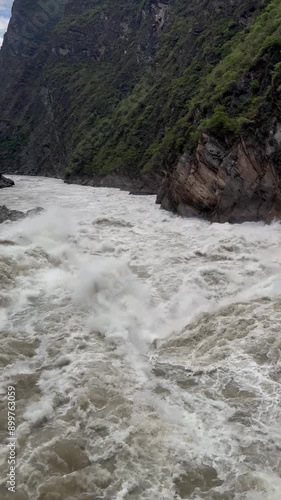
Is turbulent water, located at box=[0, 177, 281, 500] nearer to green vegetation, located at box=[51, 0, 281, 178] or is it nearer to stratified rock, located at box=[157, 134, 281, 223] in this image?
stratified rock, located at box=[157, 134, 281, 223]

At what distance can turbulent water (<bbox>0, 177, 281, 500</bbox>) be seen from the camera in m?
8.31

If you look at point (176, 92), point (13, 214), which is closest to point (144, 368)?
point (13, 214)

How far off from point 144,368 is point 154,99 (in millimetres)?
50186

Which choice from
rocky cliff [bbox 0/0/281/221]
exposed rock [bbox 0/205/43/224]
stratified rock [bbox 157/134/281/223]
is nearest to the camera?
stratified rock [bbox 157/134/281/223]

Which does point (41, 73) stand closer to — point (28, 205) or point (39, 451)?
point (28, 205)

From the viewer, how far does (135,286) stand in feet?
57.1

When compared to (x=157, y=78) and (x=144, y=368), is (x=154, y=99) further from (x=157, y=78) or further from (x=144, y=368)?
(x=144, y=368)

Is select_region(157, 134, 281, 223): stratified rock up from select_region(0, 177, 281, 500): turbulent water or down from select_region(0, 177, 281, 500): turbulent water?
up

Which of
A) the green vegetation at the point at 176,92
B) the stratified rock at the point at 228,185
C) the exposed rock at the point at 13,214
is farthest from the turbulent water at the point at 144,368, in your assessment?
the green vegetation at the point at 176,92

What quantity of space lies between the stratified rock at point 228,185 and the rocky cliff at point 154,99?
0.07 metres

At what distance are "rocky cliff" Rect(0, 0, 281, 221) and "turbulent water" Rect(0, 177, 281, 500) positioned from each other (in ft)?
20.0

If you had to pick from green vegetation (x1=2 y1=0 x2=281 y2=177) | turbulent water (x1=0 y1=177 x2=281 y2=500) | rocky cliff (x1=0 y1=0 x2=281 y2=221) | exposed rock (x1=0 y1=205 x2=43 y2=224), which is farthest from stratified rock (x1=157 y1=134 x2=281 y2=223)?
exposed rock (x1=0 y1=205 x2=43 y2=224)

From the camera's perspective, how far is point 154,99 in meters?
56.0

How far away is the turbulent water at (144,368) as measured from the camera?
8.31 meters
